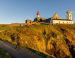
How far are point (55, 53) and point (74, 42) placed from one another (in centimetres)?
871

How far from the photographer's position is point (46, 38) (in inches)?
2181

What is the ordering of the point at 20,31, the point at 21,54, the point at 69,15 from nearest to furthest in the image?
the point at 21,54, the point at 20,31, the point at 69,15

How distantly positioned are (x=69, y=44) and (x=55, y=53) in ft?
20.3

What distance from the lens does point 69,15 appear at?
104688mm

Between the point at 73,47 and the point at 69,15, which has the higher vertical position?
the point at 69,15

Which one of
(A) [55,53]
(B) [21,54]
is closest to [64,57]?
(A) [55,53]

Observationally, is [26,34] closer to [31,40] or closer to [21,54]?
[31,40]

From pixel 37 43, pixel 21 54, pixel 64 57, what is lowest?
pixel 64 57

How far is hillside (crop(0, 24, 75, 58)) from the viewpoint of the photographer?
49.8 metres

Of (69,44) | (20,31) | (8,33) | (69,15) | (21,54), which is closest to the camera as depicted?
(21,54)

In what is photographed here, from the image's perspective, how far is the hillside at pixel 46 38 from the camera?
49.8 meters

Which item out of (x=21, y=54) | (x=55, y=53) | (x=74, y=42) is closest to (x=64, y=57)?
(x=55, y=53)

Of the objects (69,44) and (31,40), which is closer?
(31,40)

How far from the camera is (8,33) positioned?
5028 centimetres
